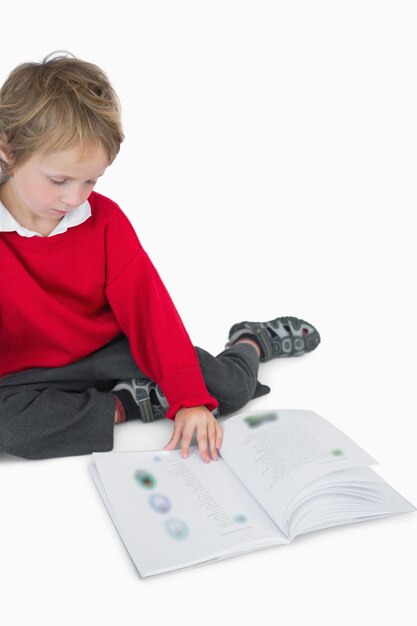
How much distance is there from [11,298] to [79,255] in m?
0.16

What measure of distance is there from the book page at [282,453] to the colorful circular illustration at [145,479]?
0.14 m

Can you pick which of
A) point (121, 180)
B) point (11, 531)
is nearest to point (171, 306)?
point (11, 531)

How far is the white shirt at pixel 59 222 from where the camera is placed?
1498 millimetres

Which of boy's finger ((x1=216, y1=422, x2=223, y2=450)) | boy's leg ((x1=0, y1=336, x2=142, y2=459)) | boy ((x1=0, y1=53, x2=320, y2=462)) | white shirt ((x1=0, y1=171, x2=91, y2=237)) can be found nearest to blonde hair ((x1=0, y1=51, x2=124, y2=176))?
boy ((x1=0, y1=53, x2=320, y2=462))

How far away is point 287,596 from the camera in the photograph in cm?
113

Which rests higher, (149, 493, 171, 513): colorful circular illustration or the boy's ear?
the boy's ear

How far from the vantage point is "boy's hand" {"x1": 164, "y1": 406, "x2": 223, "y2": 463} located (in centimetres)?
144

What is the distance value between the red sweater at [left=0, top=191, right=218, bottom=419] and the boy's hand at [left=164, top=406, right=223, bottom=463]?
0.08 ft

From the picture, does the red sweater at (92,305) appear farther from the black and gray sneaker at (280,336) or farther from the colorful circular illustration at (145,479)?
the black and gray sneaker at (280,336)

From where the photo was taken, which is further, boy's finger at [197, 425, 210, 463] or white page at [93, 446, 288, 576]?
boy's finger at [197, 425, 210, 463]

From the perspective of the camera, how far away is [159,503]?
4.25 ft

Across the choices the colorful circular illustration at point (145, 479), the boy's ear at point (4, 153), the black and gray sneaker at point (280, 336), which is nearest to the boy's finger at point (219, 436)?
the colorful circular illustration at point (145, 479)

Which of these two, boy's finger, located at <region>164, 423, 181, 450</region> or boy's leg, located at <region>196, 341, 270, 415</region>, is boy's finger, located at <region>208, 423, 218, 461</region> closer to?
boy's finger, located at <region>164, 423, 181, 450</region>

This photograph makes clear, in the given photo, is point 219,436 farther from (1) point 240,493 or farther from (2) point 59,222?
(2) point 59,222
